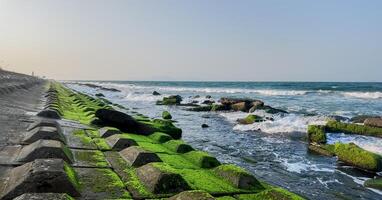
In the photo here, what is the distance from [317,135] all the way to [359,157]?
418cm

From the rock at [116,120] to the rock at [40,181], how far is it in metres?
7.57

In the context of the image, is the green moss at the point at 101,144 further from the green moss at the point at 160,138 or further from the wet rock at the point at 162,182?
the wet rock at the point at 162,182

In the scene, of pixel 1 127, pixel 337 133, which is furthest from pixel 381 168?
Answer: pixel 1 127

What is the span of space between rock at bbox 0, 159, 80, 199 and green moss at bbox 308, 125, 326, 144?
12.3m

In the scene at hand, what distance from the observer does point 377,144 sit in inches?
608

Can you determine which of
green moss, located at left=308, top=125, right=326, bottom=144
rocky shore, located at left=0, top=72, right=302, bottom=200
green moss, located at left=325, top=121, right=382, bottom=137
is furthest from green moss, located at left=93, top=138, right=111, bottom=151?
green moss, located at left=325, top=121, right=382, bottom=137

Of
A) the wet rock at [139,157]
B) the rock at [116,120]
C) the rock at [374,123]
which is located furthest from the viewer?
the rock at [374,123]

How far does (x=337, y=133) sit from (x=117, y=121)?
10.1 metres

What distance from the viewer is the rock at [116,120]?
Result: 1331cm

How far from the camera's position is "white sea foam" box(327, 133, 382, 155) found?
1521 cm

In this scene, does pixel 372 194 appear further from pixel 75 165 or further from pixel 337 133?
pixel 337 133

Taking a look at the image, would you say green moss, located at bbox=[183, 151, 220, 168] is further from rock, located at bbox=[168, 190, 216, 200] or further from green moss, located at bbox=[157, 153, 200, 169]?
rock, located at bbox=[168, 190, 216, 200]

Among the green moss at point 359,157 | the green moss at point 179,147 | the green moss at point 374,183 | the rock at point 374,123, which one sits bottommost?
the green moss at point 374,183

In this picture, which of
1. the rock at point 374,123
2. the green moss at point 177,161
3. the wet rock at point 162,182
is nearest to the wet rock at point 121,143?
the green moss at point 177,161
